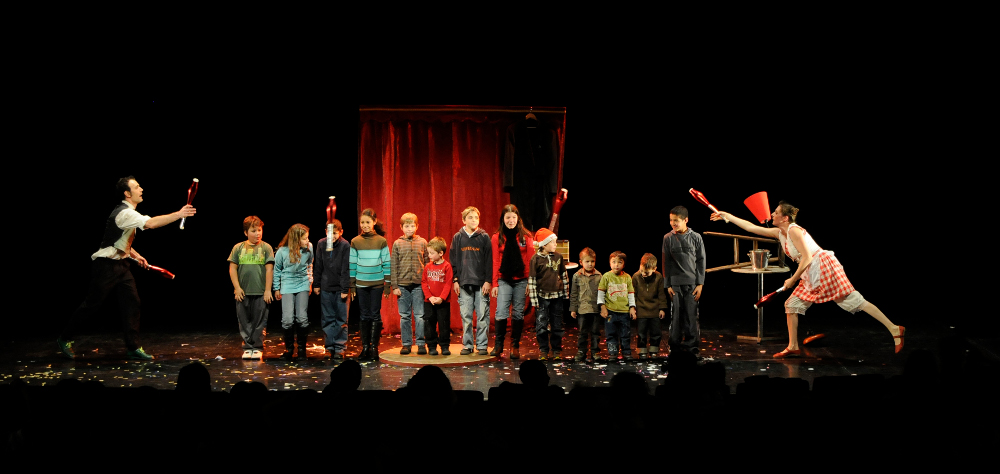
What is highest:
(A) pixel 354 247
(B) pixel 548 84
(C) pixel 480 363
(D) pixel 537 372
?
(B) pixel 548 84

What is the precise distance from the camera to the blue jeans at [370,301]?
596 cm

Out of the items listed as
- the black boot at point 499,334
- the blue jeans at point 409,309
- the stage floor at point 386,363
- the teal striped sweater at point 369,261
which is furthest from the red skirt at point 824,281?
the teal striped sweater at point 369,261

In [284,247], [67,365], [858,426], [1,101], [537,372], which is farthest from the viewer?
[1,101]

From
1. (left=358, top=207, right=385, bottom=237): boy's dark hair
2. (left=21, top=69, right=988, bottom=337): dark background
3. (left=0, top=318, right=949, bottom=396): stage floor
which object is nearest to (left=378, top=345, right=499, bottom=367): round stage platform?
(left=0, top=318, right=949, bottom=396): stage floor

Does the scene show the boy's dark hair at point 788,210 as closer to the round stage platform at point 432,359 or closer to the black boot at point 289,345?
the round stage platform at point 432,359

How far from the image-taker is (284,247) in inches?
237

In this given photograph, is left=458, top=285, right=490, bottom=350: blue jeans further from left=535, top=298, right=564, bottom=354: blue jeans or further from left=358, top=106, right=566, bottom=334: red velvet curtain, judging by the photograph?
left=358, top=106, right=566, bottom=334: red velvet curtain

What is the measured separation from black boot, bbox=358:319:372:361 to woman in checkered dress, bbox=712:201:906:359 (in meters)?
2.75

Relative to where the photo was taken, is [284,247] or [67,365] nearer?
[67,365]

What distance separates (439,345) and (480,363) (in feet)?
1.65

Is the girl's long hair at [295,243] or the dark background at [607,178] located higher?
the dark background at [607,178]

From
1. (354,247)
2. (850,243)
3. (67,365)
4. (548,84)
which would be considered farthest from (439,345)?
(850,243)

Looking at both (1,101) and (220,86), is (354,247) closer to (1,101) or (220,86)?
(220,86)

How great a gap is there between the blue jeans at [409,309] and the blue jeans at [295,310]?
2.31ft
